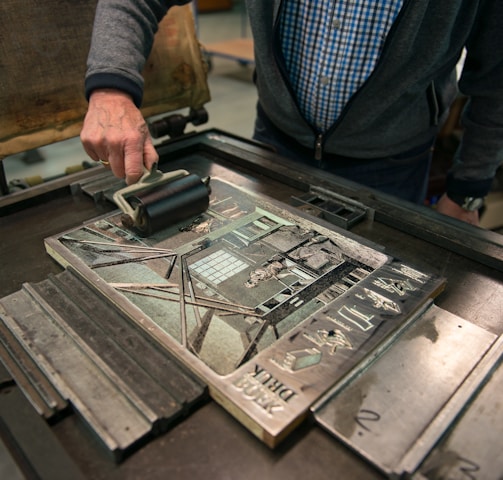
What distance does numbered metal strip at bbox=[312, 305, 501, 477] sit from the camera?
51 centimetres

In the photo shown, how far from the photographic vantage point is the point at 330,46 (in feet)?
3.41

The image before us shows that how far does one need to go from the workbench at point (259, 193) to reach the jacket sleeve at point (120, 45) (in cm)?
26

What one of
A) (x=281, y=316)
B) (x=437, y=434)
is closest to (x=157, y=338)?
(x=281, y=316)

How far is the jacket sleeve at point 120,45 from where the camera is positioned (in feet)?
3.05

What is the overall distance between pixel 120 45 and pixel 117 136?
0.23 m

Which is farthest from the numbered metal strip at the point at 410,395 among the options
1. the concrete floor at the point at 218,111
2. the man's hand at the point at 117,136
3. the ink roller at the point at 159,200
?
the concrete floor at the point at 218,111

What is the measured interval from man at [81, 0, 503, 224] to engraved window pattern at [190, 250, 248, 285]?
0.24 metres

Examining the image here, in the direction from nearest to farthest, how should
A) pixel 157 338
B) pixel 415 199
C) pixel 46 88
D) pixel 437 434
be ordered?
pixel 437 434 < pixel 157 338 < pixel 46 88 < pixel 415 199

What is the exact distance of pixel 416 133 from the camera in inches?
47.7

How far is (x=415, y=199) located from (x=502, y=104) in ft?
1.22

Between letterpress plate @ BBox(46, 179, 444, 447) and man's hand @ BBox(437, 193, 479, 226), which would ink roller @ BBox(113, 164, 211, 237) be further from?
man's hand @ BBox(437, 193, 479, 226)

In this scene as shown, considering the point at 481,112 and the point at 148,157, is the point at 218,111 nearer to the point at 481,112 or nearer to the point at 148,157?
the point at 481,112

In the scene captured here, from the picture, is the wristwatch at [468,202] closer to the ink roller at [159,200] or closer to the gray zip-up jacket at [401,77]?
the gray zip-up jacket at [401,77]

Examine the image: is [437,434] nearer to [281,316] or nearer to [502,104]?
[281,316]
